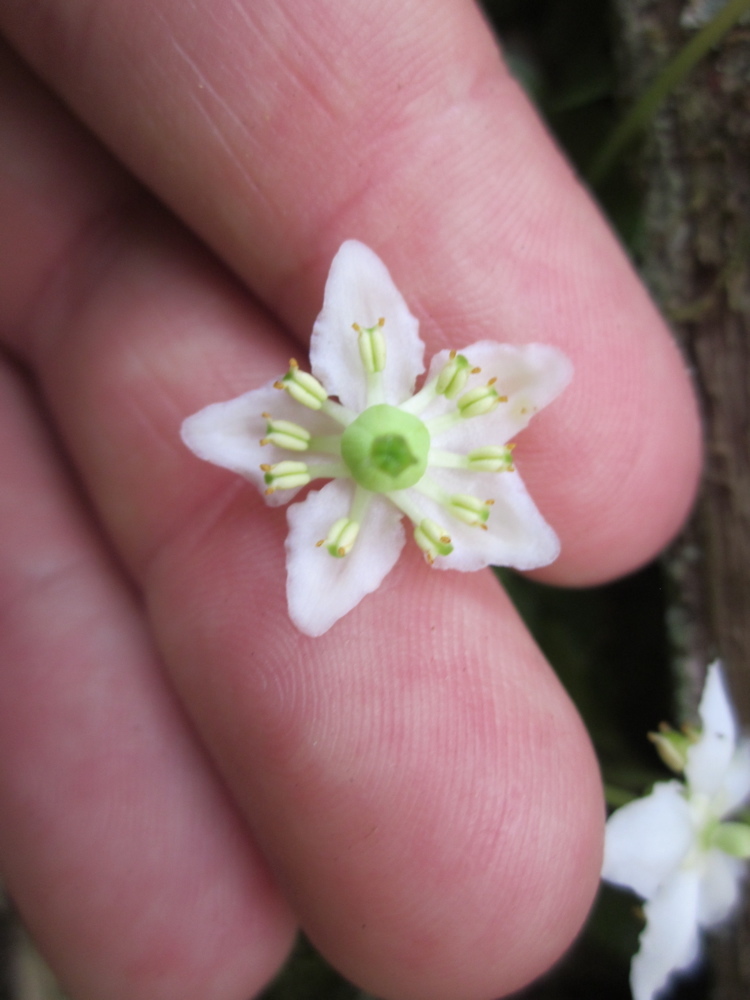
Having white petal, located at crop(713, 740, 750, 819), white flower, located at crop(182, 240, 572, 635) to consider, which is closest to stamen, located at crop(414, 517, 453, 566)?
white flower, located at crop(182, 240, 572, 635)

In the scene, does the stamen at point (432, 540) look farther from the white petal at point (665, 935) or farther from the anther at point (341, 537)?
the white petal at point (665, 935)

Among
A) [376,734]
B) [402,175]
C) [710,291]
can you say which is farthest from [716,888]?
[402,175]

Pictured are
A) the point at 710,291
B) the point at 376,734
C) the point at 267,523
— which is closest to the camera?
the point at 376,734

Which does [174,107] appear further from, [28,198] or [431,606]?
[431,606]

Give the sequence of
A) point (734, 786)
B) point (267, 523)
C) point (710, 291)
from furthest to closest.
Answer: point (710, 291), point (734, 786), point (267, 523)

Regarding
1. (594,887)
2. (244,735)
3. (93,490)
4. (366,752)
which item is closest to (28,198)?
(93,490)

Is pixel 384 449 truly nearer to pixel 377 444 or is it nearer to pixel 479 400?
pixel 377 444
